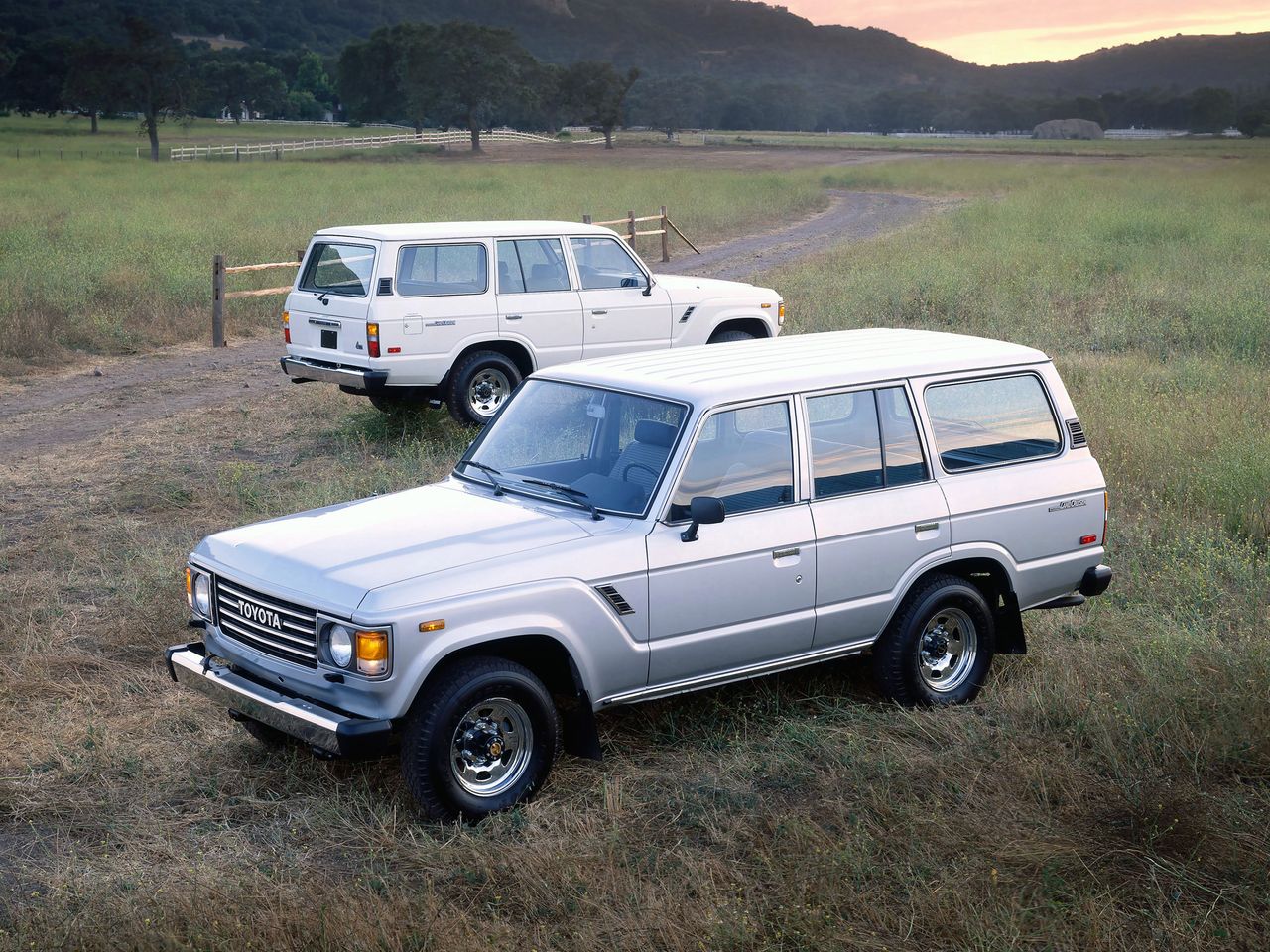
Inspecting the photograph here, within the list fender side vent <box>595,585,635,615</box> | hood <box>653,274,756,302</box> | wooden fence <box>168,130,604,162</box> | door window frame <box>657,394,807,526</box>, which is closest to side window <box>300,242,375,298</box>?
hood <box>653,274,756,302</box>

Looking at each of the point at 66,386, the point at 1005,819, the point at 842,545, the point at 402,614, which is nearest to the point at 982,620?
the point at 842,545

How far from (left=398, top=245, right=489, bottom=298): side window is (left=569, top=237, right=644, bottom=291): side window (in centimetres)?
98

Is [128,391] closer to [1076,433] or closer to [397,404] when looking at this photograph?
[397,404]

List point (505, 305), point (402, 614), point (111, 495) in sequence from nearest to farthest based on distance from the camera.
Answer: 1. point (402, 614)
2. point (111, 495)
3. point (505, 305)

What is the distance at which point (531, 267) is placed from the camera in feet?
39.1

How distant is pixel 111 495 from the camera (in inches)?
410

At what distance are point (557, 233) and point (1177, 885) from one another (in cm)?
872

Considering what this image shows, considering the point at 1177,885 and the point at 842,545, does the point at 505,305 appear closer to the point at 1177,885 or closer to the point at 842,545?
the point at 842,545

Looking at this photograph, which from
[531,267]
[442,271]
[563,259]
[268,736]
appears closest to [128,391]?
[442,271]

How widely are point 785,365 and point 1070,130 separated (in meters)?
172

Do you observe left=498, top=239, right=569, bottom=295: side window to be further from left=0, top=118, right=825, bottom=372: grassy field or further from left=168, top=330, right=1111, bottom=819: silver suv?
left=0, top=118, right=825, bottom=372: grassy field

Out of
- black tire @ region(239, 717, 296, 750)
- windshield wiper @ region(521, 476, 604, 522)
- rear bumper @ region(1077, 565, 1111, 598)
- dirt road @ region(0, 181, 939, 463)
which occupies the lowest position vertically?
black tire @ region(239, 717, 296, 750)

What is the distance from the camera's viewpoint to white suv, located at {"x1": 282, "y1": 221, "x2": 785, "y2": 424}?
1129 centimetres

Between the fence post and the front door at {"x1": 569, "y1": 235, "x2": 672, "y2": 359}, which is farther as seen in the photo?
the fence post
